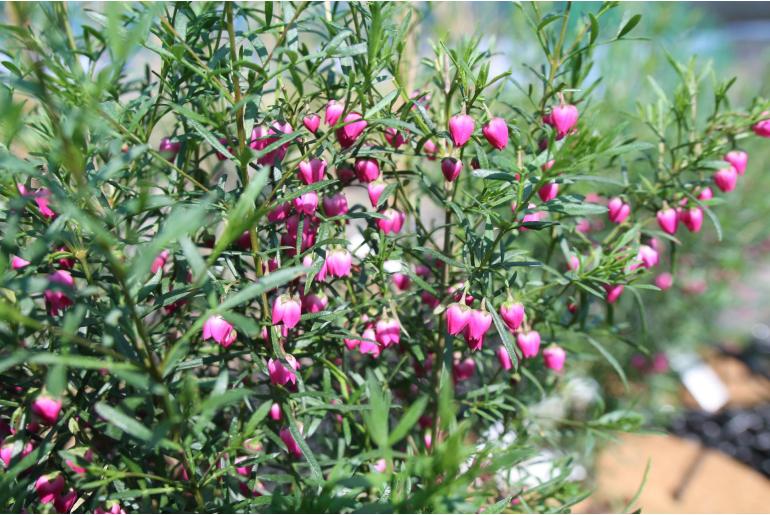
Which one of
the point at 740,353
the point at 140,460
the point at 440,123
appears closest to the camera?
the point at 140,460

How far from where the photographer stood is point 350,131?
74cm

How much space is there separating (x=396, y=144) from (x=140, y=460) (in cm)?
56

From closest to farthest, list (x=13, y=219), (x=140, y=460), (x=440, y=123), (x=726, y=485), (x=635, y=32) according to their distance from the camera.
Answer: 1. (x=13, y=219)
2. (x=140, y=460)
3. (x=440, y=123)
4. (x=726, y=485)
5. (x=635, y=32)

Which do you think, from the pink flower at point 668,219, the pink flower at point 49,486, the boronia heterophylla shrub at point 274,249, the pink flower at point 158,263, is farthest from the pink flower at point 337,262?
the pink flower at point 668,219

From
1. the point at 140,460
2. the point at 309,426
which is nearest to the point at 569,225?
the point at 309,426

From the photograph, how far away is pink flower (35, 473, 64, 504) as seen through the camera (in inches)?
28.7

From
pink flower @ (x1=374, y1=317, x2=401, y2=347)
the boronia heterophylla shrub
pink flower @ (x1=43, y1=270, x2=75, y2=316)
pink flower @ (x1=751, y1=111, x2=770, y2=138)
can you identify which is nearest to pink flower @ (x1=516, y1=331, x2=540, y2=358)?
the boronia heterophylla shrub

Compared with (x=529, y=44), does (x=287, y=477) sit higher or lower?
lower

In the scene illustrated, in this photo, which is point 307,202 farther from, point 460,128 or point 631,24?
point 631,24

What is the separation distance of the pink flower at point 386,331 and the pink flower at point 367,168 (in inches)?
8.0

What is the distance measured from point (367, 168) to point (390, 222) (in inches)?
3.5

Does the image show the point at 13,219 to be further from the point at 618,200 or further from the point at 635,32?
the point at 635,32

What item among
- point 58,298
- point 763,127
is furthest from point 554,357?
point 58,298

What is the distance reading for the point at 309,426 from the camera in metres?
0.87
